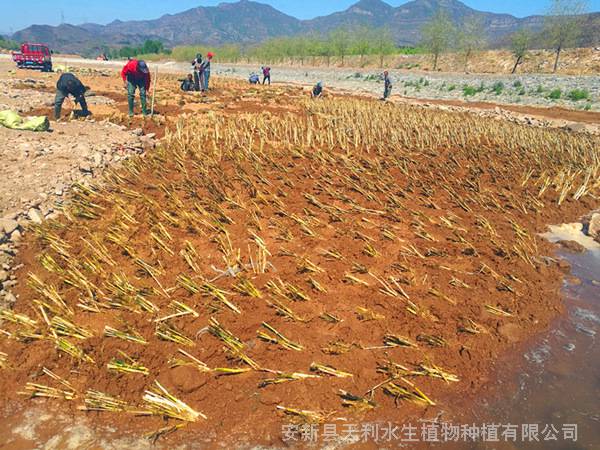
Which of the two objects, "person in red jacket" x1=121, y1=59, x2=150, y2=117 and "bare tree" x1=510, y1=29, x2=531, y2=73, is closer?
"person in red jacket" x1=121, y1=59, x2=150, y2=117

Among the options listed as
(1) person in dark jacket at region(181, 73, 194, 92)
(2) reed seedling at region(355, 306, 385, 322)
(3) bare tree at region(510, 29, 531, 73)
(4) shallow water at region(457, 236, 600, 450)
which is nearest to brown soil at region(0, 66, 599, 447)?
(2) reed seedling at region(355, 306, 385, 322)

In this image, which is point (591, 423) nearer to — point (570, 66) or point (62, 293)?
point (62, 293)

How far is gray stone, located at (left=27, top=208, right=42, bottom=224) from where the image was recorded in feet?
15.7

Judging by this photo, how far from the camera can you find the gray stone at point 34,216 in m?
4.78

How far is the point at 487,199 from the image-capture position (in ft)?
19.8

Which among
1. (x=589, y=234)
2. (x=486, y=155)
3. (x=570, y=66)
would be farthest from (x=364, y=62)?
(x=589, y=234)

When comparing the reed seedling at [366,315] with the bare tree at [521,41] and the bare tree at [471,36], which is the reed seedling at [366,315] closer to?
the bare tree at [521,41]

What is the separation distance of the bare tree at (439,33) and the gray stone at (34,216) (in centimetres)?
4437

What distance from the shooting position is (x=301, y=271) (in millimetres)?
4008

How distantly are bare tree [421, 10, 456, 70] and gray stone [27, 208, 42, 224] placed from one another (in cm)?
4437

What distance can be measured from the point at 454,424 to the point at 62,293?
362 centimetres

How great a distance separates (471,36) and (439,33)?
130 inches

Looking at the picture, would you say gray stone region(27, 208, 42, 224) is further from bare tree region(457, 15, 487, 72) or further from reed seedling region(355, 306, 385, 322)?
bare tree region(457, 15, 487, 72)

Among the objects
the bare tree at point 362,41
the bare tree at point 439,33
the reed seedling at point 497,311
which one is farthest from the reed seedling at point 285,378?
the bare tree at point 362,41
